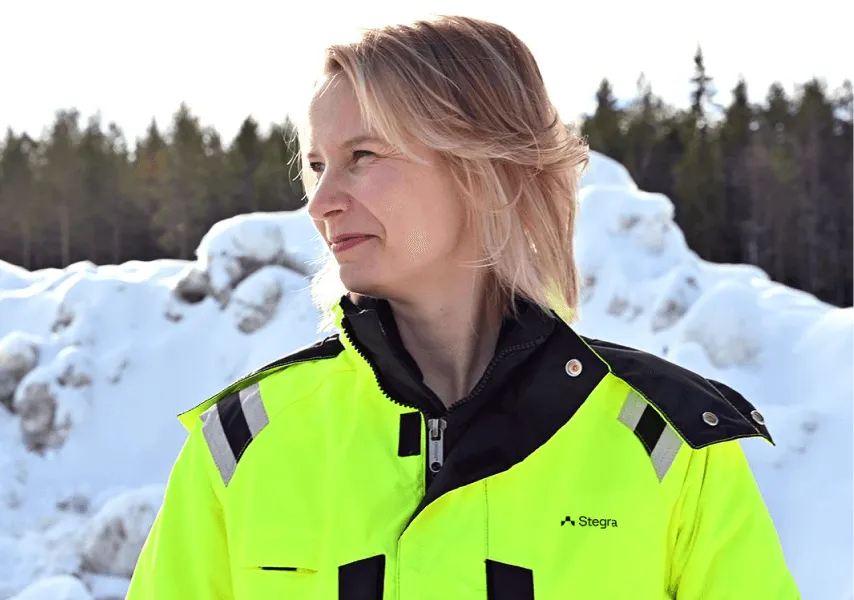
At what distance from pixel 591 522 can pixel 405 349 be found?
0.33m

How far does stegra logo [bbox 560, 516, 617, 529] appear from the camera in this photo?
1034 millimetres

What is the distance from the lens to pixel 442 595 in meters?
0.99

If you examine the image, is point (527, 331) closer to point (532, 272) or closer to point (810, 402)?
point (532, 272)

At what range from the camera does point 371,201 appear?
3.65ft

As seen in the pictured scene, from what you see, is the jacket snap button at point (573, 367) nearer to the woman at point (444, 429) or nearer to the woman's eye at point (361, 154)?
the woman at point (444, 429)

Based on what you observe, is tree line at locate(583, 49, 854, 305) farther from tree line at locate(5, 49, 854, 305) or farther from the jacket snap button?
the jacket snap button

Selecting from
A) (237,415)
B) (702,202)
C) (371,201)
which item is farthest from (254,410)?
(702,202)

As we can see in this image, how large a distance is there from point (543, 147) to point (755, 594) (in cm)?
66

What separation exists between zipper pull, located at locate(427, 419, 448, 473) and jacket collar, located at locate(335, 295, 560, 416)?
0.01 m

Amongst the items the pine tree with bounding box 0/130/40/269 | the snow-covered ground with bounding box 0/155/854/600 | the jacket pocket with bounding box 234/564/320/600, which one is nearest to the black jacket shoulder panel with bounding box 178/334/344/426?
the jacket pocket with bounding box 234/564/320/600

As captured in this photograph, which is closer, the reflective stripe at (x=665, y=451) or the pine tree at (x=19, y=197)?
the reflective stripe at (x=665, y=451)

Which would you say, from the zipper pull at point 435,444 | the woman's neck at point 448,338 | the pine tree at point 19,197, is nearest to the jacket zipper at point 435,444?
the zipper pull at point 435,444

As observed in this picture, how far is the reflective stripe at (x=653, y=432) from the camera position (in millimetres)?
1062

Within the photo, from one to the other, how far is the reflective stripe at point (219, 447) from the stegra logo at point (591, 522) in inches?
17.0
